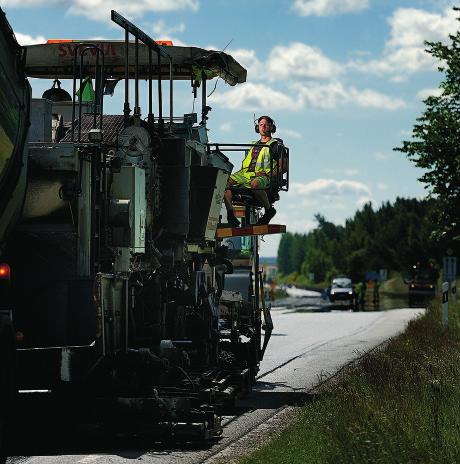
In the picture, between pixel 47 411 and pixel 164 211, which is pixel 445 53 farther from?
pixel 47 411

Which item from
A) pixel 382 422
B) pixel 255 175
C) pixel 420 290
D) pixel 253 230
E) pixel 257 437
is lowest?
pixel 257 437

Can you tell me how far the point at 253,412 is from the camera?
46.5 feet

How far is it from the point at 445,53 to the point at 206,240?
Result: 2161cm

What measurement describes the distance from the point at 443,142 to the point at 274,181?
19287 millimetres

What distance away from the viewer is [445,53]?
113ft

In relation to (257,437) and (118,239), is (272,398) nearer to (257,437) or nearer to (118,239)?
(257,437)

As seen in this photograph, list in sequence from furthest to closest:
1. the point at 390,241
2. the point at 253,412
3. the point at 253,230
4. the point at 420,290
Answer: the point at 390,241 → the point at 420,290 → the point at 253,230 → the point at 253,412

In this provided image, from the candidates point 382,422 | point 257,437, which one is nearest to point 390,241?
point 257,437

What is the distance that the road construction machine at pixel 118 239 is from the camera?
1032 centimetres

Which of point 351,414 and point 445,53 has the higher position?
point 445,53

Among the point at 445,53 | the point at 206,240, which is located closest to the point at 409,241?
the point at 445,53

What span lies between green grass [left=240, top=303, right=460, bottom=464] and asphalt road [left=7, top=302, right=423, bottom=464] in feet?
1.96

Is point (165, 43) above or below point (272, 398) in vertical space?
above

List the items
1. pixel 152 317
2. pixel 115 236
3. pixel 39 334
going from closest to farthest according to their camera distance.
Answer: pixel 39 334 → pixel 115 236 → pixel 152 317
